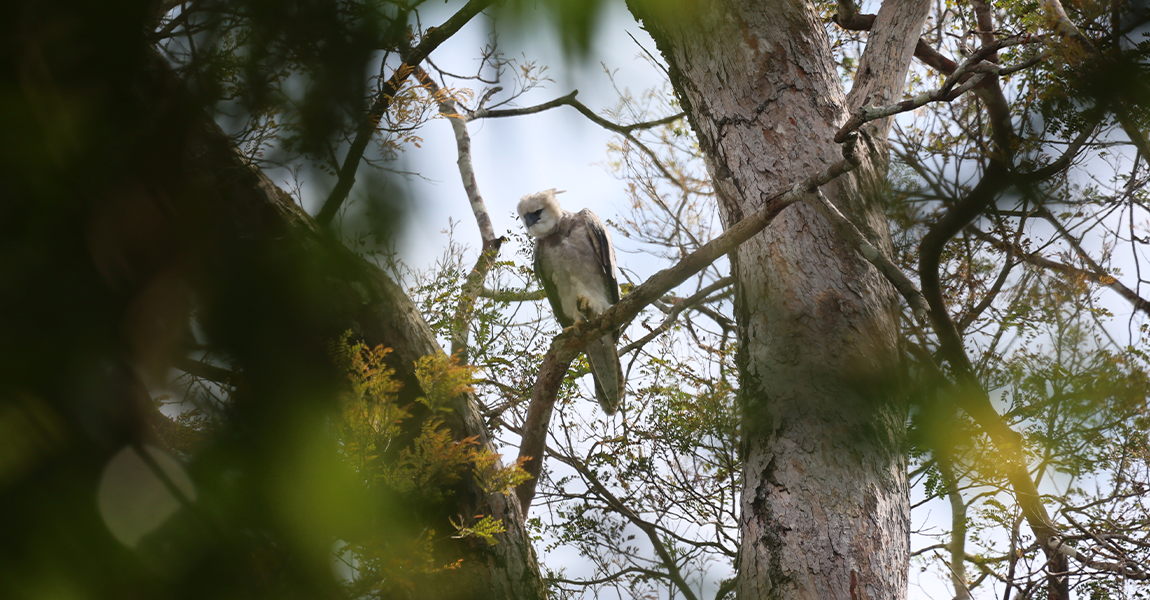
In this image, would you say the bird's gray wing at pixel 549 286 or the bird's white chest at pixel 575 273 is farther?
the bird's gray wing at pixel 549 286

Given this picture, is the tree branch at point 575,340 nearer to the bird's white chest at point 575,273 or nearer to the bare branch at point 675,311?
the bare branch at point 675,311

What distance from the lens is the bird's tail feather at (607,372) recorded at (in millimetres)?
3617

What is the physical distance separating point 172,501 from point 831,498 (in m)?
2.17

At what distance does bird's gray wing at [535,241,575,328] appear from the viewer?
434 centimetres

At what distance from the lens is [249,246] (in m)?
0.45

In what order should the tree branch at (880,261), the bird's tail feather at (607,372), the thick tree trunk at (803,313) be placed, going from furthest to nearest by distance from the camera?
the bird's tail feather at (607,372)
the thick tree trunk at (803,313)
the tree branch at (880,261)

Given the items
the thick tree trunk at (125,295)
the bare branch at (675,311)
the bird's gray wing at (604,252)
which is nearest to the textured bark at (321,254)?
the thick tree trunk at (125,295)

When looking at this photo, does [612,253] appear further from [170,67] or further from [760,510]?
[170,67]

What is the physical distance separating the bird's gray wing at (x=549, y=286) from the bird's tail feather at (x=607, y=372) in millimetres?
592

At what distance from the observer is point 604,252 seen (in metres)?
4.26

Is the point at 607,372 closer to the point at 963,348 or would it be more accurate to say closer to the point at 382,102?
the point at 963,348

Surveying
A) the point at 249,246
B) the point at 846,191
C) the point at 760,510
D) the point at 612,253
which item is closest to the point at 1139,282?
the point at 846,191

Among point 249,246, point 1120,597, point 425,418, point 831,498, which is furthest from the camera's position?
point 1120,597

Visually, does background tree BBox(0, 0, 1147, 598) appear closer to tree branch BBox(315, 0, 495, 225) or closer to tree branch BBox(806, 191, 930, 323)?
tree branch BBox(315, 0, 495, 225)
